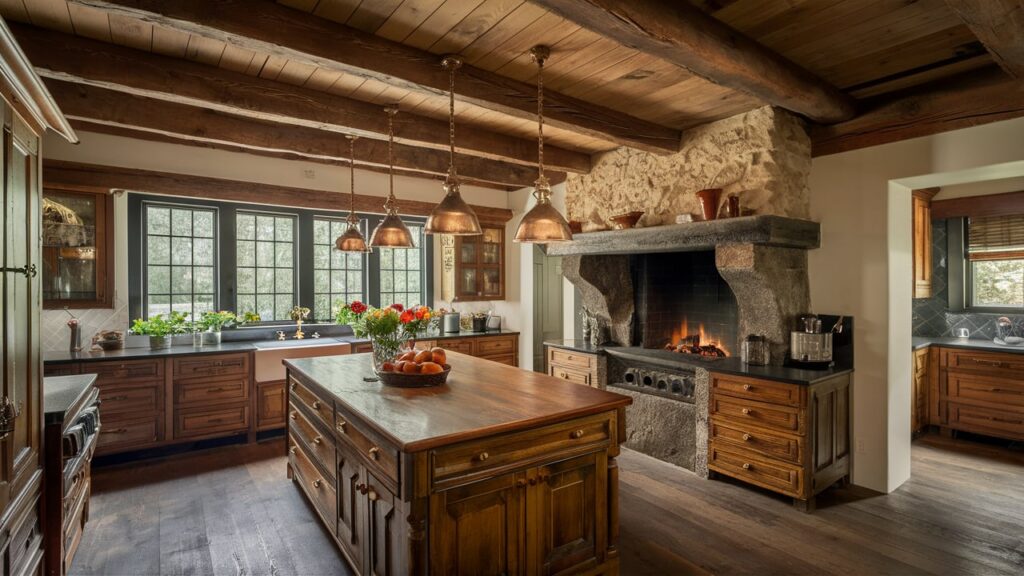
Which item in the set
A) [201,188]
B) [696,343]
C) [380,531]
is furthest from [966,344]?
Answer: [201,188]

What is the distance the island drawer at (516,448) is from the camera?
1873mm

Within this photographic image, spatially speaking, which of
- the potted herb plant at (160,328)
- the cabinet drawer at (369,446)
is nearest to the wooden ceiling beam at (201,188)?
the potted herb plant at (160,328)

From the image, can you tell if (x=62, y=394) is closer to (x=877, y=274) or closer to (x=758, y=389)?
(x=758, y=389)

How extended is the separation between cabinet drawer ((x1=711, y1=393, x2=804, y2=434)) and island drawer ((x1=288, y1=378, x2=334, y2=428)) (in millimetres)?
2618

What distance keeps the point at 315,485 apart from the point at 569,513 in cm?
163

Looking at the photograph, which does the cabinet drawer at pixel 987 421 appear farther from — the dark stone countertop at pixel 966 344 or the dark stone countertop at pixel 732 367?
the dark stone countertop at pixel 732 367

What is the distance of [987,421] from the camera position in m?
4.37

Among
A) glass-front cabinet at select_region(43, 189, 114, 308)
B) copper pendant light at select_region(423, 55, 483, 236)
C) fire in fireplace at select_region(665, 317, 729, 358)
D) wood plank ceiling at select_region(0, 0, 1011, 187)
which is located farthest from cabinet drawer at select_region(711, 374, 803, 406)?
glass-front cabinet at select_region(43, 189, 114, 308)

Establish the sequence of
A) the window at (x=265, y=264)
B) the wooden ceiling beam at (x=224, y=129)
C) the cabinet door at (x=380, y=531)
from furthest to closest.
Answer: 1. the window at (x=265, y=264)
2. the wooden ceiling beam at (x=224, y=129)
3. the cabinet door at (x=380, y=531)

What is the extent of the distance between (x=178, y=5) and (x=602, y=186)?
355 centimetres

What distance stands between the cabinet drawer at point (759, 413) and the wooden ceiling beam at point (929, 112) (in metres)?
1.95

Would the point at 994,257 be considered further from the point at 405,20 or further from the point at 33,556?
the point at 33,556

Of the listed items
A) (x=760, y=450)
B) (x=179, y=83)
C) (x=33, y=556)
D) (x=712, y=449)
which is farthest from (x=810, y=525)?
(x=179, y=83)

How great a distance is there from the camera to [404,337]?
3.04 m
